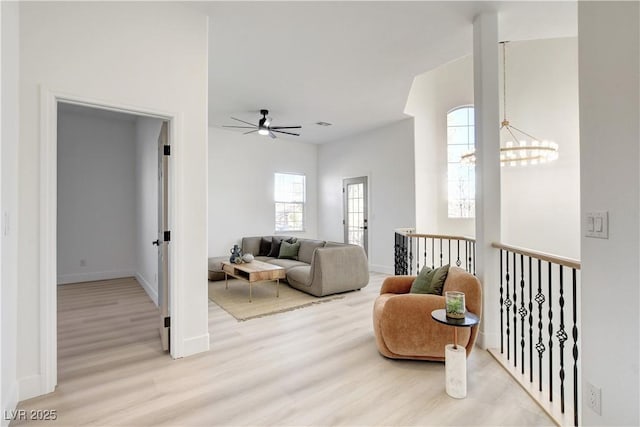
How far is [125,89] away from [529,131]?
6.57 m

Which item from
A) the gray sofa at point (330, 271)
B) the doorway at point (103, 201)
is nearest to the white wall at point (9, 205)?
the doorway at point (103, 201)

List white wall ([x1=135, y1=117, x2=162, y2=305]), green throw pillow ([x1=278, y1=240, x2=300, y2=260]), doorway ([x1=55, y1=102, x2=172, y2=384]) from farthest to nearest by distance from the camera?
green throw pillow ([x1=278, y1=240, x2=300, y2=260]), doorway ([x1=55, y1=102, x2=172, y2=384]), white wall ([x1=135, y1=117, x2=162, y2=305])

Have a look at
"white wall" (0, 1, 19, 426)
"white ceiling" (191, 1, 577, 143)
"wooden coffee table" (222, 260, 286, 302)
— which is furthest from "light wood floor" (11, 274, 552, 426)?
"white ceiling" (191, 1, 577, 143)

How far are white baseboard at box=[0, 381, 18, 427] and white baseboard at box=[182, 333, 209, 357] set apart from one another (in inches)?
40.2

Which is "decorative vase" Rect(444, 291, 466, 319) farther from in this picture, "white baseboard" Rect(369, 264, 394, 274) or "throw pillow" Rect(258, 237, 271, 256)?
"throw pillow" Rect(258, 237, 271, 256)

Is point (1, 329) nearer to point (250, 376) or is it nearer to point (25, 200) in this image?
point (25, 200)

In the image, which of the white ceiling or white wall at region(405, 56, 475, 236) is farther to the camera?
white wall at region(405, 56, 475, 236)

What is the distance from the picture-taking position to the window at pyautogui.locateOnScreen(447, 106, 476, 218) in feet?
20.8

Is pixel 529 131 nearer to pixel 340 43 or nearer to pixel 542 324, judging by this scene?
pixel 340 43

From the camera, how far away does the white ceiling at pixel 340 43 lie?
2.79 meters

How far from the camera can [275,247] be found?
636 cm

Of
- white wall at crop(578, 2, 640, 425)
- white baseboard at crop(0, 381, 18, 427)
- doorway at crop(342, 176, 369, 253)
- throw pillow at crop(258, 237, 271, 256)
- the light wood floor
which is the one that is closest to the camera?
white wall at crop(578, 2, 640, 425)

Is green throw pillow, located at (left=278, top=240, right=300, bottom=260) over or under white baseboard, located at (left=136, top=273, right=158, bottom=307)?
over

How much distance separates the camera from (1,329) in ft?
5.62
